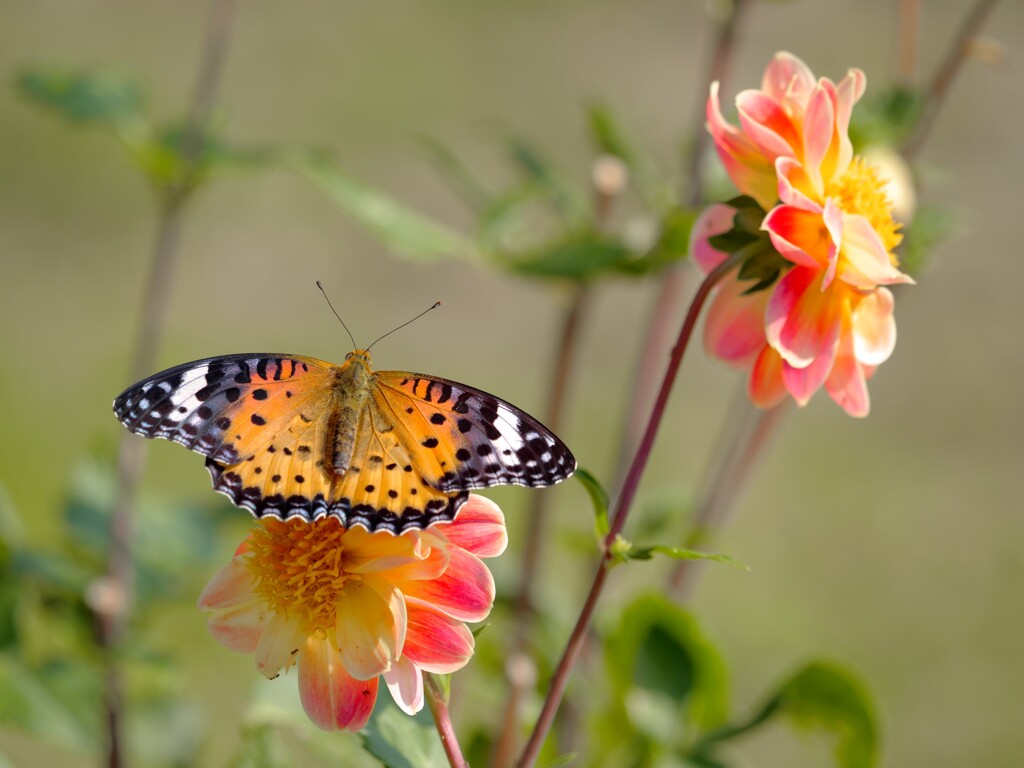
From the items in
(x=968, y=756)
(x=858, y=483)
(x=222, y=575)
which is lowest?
(x=968, y=756)

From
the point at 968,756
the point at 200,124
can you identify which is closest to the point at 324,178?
the point at 200,124

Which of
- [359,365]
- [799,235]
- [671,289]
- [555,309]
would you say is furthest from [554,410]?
[555,309]

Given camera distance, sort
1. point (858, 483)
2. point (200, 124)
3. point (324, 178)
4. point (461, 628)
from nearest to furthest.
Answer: point (461, 628) < point (324, 178) < point (200, 124) < point (858, 483)

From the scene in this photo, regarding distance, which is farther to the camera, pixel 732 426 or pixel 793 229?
pixel 732 426

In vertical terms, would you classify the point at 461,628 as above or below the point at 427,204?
above

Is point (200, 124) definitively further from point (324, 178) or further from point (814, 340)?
point (814, 340)
